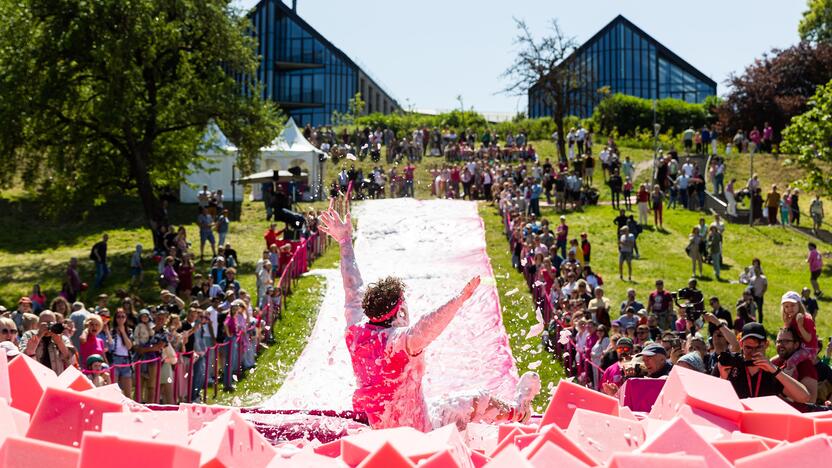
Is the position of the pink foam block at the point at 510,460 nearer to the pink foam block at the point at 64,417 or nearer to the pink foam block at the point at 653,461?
the pink foam block at the point at 653,461

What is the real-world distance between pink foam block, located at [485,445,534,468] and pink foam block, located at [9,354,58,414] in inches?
97.4

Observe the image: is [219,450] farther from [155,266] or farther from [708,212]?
[708,212]

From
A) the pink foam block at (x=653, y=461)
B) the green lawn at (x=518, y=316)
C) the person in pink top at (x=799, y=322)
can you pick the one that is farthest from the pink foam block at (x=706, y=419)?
the green lawn at (x=518, y=316)

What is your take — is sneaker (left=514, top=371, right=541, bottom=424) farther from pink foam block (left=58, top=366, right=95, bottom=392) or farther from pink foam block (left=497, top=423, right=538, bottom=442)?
pink foam block (left=58, top=366, right=95, bottom=392)

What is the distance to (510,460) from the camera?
3.58m

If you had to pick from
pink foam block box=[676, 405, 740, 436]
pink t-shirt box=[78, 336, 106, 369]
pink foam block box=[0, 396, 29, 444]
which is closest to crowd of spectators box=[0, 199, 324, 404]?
pink t-shirt box=[78, 336, 106, 369]

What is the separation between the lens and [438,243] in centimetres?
2850

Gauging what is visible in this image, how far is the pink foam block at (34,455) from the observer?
3502 millimetres

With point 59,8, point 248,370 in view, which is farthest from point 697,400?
point 59,8

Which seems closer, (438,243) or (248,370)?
(248,370)

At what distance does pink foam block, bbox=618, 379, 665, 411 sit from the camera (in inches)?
292

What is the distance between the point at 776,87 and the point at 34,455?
162ft

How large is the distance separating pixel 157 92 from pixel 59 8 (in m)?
3.68

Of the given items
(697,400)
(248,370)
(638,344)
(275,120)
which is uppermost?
(275,120)
